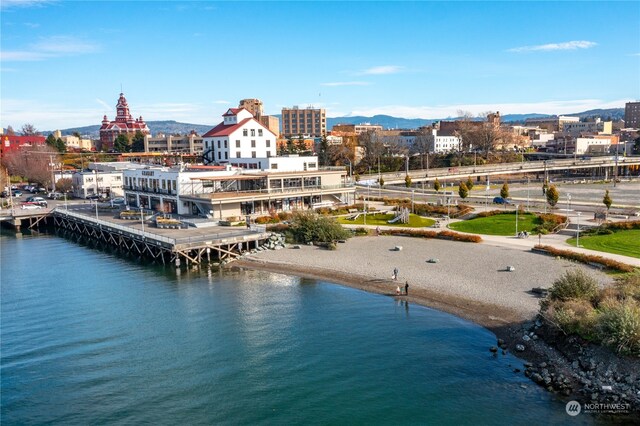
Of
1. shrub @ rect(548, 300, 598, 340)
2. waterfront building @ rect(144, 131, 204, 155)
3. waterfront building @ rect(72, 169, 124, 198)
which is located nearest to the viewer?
shrub @ rect(548, 300, 598, 340)

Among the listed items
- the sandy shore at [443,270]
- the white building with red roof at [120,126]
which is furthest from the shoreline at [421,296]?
the white building with red roof at [120,126]

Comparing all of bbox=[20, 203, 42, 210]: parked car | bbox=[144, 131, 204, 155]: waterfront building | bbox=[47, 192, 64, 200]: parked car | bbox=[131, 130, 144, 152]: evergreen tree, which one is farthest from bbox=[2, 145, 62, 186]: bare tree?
bbox=[144, 131, 204, 155]: waterfront building

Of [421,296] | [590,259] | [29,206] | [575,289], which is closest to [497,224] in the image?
[590,259]

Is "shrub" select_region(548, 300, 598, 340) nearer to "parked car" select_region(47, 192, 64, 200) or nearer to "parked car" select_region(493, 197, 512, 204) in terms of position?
"parked car" select_region(493, 197, 512, 204)

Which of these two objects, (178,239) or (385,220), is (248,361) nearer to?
(178,239)

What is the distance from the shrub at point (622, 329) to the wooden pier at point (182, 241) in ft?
111

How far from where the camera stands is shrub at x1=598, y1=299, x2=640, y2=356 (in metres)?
24.4

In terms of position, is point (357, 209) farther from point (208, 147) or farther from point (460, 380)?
point (460, 380)

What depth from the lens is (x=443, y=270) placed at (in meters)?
41.8

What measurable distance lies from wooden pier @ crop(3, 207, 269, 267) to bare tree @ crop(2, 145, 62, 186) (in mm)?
45442

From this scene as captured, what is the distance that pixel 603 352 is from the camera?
25.5m

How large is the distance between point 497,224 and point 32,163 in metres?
92.3

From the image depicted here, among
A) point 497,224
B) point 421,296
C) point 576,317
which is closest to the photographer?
point 576,317

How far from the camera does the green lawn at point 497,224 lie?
53791 millimetres
